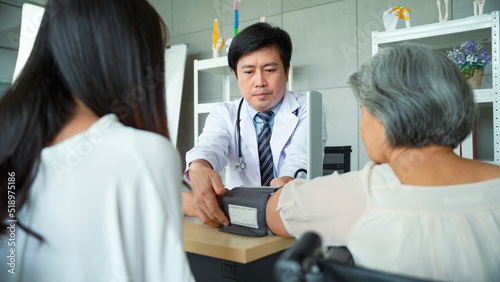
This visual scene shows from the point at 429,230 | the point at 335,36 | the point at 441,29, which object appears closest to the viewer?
the point at 429,230

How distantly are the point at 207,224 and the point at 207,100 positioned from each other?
123 inches

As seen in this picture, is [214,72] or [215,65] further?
[214,72]

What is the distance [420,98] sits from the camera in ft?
2.81

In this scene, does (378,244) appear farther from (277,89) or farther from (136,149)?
(277,89)

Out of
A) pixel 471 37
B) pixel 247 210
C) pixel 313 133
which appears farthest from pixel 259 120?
pixel 471 37

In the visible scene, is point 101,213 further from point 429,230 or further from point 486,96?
point 486,96

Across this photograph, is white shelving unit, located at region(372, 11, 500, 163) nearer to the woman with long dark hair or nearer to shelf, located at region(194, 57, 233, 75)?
shelf, located at region(194, 57, 233, 75)

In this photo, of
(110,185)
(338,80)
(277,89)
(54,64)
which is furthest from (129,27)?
(338,80)

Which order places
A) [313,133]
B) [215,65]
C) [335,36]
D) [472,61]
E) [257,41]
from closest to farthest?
[313,133]
[257,41]
[472,61]
[335,36]
[215,65]

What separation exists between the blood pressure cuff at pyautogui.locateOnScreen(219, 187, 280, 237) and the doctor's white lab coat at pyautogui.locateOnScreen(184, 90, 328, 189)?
626 mm

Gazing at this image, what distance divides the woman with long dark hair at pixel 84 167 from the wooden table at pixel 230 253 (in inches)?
11.5

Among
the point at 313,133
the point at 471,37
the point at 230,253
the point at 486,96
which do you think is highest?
the point at 471,37

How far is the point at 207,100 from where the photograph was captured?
4.23m

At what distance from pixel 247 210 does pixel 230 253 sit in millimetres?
178
